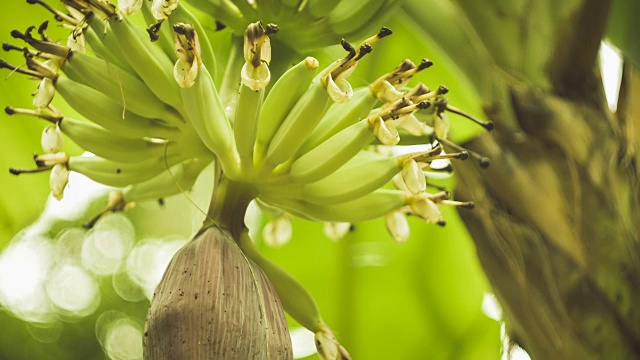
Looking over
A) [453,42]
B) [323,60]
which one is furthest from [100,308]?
[453,42]

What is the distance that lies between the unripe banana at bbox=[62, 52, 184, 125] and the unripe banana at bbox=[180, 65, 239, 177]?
0.05 metres

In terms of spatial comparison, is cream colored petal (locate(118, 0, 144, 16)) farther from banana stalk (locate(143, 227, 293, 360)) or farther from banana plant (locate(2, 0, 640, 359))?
banana stalk (locate(143, 227, 293, 360))

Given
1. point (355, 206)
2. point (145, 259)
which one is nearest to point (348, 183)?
point (355, 206)

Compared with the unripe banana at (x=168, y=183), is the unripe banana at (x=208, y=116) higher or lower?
higher

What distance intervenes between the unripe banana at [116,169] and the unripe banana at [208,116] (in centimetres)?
11

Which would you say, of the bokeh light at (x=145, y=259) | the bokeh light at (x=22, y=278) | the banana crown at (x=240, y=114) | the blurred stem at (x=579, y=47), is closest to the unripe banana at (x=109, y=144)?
the banana crown at (x=240, y=114)

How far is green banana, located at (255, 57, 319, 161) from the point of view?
0.65m

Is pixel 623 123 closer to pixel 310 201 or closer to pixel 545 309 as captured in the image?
pixel 545 309

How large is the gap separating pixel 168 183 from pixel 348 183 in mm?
230

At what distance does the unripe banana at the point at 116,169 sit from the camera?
751 millimetres

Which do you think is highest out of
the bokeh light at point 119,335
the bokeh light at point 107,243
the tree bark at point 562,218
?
the tree bark at point 562,218

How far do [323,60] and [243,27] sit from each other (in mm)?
461

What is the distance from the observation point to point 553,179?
88 cm

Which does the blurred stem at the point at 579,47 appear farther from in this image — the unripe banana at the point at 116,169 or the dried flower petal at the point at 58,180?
the dried flower petal at the point at 58,180
